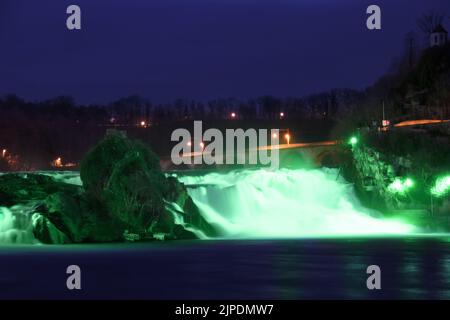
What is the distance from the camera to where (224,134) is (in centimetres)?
11469

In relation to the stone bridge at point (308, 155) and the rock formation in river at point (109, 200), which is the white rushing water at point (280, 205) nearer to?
the rock formation in river at point (109, 200)

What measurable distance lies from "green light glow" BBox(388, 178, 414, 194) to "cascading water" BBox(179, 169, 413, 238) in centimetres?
208

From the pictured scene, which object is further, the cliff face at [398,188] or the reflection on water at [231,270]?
the cliff face at [398,188]

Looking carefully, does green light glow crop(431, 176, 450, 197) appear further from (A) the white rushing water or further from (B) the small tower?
(B) the small tower

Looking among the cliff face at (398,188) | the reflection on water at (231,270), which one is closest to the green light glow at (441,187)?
the cliff face at (398,188)

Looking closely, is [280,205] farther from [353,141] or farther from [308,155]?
[308,155]

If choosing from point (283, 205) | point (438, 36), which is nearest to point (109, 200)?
point (283, 205)

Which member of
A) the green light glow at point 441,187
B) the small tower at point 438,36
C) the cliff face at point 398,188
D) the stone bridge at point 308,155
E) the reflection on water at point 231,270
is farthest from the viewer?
the small tower at point 438,36

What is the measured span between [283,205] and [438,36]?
50905 millimetres

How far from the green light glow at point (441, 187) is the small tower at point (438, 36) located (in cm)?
4416

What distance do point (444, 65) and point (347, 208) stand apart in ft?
119

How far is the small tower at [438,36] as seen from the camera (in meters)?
93.1
